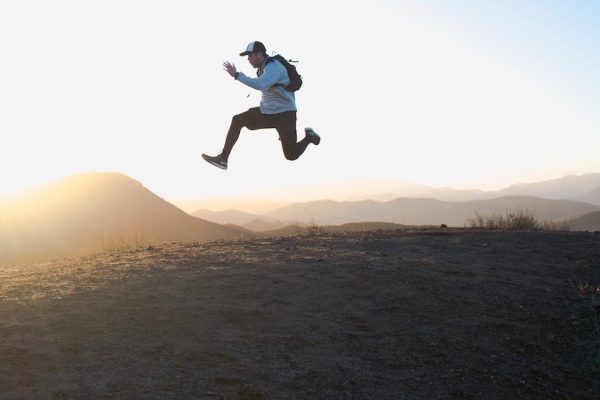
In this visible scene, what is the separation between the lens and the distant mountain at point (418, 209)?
79.4m

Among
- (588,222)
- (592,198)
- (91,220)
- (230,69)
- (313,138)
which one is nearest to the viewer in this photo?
(230,69)

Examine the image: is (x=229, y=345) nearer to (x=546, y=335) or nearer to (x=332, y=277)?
(x=332, y=277)

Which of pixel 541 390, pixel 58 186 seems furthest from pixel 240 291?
pixel 58 186

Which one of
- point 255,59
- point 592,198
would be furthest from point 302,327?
point 592,198

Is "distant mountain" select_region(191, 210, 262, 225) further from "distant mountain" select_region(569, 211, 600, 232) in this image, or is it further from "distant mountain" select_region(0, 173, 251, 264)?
"distant mountain" select_region(569, 211, 600, 232)

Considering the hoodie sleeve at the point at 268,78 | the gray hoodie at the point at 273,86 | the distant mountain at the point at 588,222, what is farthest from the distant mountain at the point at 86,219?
the distant mountain at the point at 588,222

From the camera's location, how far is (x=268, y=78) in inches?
262

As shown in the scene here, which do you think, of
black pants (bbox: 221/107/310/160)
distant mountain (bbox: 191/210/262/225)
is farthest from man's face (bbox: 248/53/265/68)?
distant mountain (bbox: 191/210/262/225)

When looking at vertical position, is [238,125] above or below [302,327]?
above

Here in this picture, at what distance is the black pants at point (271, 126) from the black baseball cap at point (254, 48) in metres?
0.68

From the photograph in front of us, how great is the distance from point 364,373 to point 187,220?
990 inches

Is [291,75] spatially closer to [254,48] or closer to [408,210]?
[254,48]

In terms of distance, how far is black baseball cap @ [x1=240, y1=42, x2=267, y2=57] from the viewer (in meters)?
6.91

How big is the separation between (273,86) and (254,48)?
497 mm
